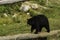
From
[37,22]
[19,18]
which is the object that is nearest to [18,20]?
[19,18]

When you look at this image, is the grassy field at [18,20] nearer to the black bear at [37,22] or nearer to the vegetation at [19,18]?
the vegetation at [19,18]

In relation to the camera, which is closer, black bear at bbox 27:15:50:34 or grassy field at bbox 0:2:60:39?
black bear at bbox 27:15:50:34

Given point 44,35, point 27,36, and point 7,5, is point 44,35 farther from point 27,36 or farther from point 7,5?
point 7,5

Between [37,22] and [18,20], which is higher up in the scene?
→ [37,22]

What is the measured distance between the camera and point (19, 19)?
1050 cm

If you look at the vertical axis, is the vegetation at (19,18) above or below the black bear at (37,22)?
below

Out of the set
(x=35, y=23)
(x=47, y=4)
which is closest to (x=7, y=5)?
(x=47, y=4)

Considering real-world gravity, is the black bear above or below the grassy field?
above

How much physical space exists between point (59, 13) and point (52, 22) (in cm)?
150

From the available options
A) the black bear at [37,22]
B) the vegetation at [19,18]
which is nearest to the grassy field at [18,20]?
the vegetation at [19,18]

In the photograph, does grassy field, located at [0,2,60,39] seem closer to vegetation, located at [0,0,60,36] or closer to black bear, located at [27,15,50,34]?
vegetation, located at [0,0,60,36]

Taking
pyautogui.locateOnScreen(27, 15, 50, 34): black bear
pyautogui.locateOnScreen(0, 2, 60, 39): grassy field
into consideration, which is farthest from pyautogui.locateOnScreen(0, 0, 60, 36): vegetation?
pyautogui.locateOnScreen(27, 15, 50, 34): black bear

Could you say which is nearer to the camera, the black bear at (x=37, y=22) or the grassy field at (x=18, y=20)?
the black bear at (x=37, y=22)

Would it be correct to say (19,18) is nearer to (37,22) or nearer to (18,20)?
(18,20)
